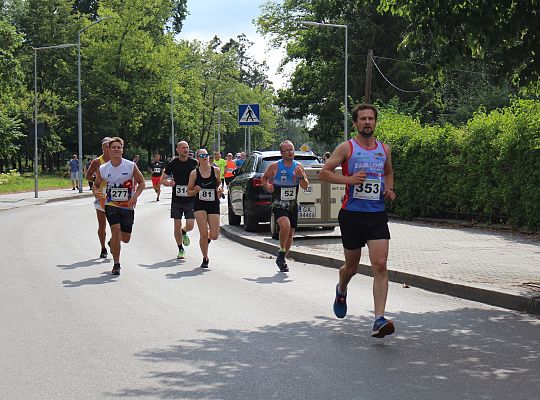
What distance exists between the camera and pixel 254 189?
18.4 meters

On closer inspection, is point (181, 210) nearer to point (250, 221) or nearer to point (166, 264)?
point (166, 264)

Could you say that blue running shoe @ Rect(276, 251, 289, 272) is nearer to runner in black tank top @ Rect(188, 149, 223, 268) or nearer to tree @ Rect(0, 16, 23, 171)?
runner in black tank top @ Rect(188, 149, 223, 268)

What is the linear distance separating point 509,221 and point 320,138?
1608 inches

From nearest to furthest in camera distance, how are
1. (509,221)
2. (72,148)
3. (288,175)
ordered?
(288,175)
(509,221)
(72,148)

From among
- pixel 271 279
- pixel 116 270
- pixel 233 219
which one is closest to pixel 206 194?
pixel 116 270

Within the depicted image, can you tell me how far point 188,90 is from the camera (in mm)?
82188

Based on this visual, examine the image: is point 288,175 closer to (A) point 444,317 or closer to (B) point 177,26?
(A) point 444,317


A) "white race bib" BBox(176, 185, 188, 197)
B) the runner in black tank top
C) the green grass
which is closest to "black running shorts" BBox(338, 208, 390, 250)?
the runner in black tank top

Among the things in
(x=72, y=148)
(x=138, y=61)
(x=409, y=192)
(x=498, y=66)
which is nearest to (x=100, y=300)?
(x=498, y=66)

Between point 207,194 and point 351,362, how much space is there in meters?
7.49

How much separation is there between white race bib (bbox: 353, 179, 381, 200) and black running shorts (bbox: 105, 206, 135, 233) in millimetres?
5469

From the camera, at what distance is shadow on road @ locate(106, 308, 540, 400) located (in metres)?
5.69

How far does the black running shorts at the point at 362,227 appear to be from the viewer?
767 cm

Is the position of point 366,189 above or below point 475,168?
below
